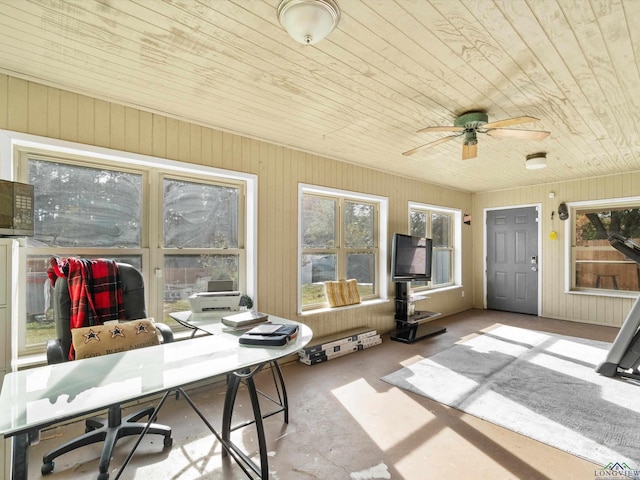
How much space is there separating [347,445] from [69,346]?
188cm

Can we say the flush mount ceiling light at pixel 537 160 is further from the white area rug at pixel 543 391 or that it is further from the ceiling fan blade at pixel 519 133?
the white area rug at pixel 543 391

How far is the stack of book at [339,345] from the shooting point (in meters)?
3.60

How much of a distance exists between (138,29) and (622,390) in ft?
15.0

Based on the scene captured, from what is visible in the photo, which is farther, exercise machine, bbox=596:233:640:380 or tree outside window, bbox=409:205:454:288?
tree outside window, bbox=409:205:454:288

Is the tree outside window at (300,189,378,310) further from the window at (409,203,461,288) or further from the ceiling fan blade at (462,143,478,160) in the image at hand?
the ceiling fan blade at (462,143,478,160)

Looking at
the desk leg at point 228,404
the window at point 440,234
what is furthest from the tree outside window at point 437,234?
the desk leg at point 228,404

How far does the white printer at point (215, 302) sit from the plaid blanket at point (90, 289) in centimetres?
50

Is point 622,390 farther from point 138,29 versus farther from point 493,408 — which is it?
point 138,29

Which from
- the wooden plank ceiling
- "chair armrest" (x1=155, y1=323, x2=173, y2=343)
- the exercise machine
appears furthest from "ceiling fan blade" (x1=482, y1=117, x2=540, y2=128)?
"chair armrest" (x1=155, y1=323, x2=173, y2=343)

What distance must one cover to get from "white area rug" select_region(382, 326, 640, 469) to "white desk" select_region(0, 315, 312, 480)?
1.75 meters

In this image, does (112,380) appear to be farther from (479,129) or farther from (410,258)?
(410,258)

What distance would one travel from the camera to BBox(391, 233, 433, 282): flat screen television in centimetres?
465

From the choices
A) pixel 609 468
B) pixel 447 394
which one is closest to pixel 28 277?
pixel 447 394

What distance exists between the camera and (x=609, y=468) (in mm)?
1889
